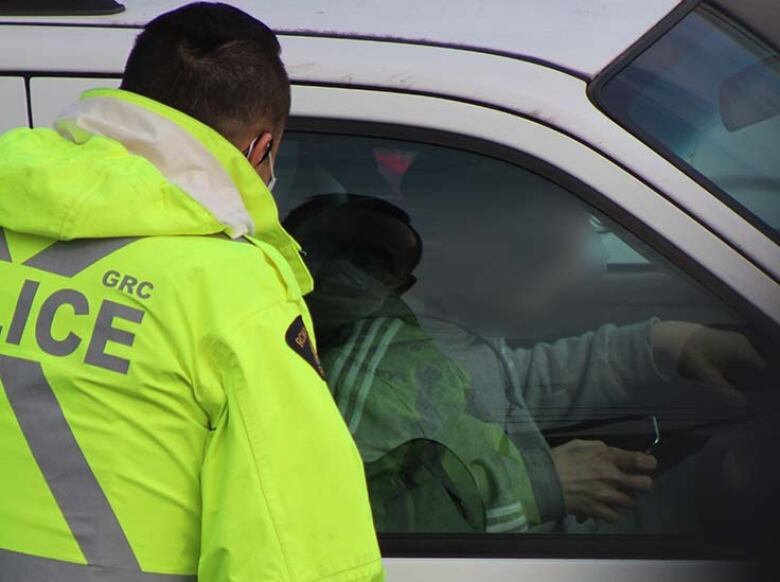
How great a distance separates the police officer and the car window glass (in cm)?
47

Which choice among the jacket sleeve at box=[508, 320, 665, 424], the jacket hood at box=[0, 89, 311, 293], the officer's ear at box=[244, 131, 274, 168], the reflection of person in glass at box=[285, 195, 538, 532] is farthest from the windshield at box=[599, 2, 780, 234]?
the jacket hood at box=[0, 89, 311, 293]

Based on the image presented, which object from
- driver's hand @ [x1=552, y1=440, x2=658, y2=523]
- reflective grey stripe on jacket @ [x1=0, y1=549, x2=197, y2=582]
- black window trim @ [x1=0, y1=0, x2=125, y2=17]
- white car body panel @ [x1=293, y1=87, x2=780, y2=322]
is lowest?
driver's hand @ [x1=552, y1=440, x2=658, y2=523]

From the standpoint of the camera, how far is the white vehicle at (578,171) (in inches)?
79.7

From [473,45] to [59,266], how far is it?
786mm

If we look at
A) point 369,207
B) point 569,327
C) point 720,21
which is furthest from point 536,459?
point 720,21

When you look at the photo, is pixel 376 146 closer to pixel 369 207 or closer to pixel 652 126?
pixel 369 207

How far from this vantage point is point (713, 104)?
86.7 inches

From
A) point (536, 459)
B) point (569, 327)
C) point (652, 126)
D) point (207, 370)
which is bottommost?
point (536, 459)

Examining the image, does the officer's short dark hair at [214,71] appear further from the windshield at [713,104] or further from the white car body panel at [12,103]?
the windshield at [713,104]

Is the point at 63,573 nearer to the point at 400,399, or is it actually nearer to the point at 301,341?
the point at 301,341

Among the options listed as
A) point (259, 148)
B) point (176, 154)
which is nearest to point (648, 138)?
point (259, 148)

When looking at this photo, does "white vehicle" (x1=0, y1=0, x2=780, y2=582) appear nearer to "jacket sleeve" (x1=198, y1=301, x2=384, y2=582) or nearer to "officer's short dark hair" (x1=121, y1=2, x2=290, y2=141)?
"officer's short dark hair" (x1=121, y1=2, x2=290, y2=141)

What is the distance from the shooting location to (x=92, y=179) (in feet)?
5.30

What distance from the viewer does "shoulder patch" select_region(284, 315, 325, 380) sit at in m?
1.62
